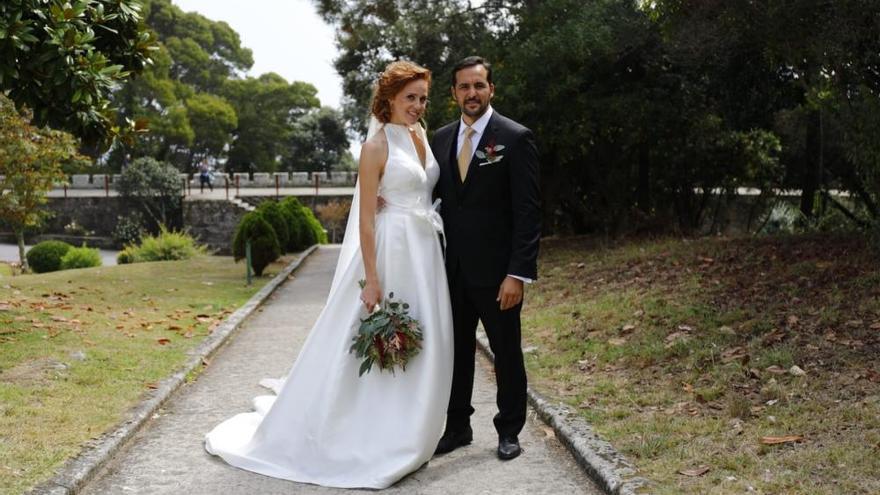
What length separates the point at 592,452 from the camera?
5.05m

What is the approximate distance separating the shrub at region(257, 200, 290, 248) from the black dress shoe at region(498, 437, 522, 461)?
587 inches

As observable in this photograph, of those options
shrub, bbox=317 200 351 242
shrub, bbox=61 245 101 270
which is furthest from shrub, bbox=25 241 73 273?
shrub, bbox=317 200 351 242

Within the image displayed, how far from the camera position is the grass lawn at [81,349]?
533cm

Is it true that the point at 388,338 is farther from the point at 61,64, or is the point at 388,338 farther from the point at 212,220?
the point at 212,220

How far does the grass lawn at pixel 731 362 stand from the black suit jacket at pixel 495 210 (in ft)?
4.29

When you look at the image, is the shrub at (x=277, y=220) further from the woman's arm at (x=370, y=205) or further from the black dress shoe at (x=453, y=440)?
the woman's arm at (x=370, y=205)

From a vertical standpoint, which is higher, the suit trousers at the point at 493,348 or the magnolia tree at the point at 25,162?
the magnolia tree at the point at 25,162

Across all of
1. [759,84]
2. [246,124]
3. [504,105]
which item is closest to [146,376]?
[504,105]

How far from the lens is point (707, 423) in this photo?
17.7 feet

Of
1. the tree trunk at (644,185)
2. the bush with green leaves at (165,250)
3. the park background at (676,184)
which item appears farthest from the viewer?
the bush with green leaves at (165,250)

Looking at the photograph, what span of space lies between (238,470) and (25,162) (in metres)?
19.2

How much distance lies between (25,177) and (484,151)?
2002 centimetres

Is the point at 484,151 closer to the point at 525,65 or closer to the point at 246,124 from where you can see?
the point at 525,65

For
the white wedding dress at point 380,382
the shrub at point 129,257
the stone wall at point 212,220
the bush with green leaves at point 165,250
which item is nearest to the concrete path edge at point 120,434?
the white wedding dress at point 380,382
